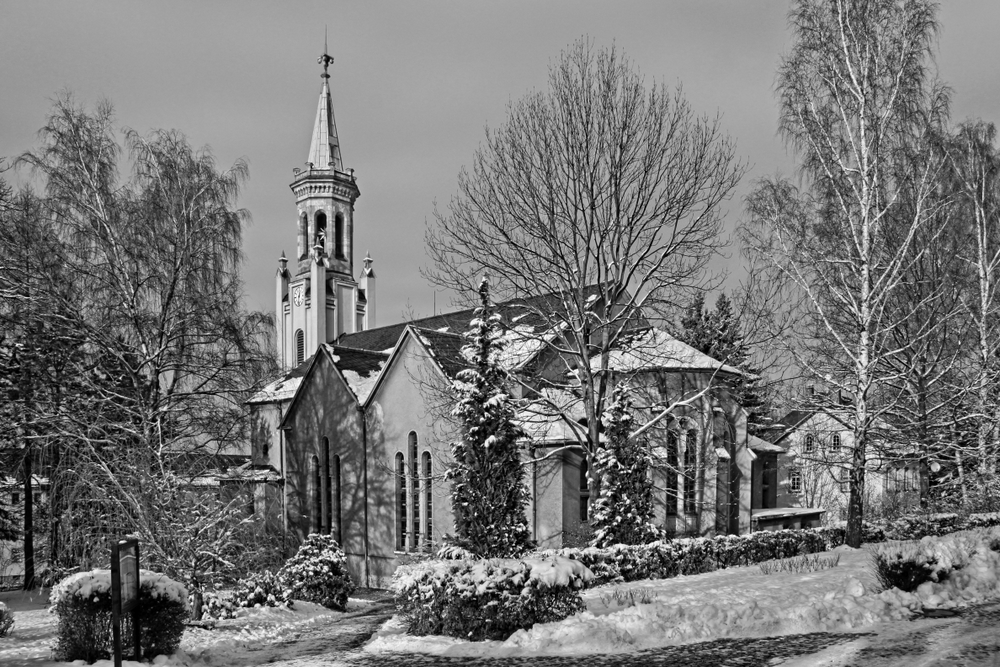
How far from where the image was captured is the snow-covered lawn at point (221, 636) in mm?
11852

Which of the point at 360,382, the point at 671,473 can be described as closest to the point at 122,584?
the point at 671,473

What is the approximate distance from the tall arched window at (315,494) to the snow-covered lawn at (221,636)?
10109mm

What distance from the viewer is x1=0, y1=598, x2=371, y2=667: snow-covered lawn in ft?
38.9

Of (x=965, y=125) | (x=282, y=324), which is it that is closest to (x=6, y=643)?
(x=965, y=125)

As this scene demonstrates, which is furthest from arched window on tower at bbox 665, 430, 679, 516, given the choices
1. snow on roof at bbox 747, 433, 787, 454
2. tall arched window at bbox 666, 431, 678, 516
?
snow on roof at bbox 747, 433, 787, 454

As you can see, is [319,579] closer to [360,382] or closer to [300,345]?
[360,382]

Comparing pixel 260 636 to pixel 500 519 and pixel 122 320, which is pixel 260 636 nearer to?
pixel 500 519

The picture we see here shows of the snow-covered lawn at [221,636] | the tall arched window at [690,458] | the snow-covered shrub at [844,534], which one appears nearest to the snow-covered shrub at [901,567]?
the snow-covered shrub at [844,534]

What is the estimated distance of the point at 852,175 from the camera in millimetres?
21188

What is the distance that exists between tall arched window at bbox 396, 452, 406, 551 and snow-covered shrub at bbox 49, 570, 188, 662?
1596 cm

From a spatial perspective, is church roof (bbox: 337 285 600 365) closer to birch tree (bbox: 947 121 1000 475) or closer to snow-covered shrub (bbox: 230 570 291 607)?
snow-covered shrub (bbox: 230 570 291 607)

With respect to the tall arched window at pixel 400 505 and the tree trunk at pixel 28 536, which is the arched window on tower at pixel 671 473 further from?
the tree trunk at pixel 28 536

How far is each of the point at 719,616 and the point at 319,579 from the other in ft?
38.8

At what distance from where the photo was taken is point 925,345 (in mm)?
21578
